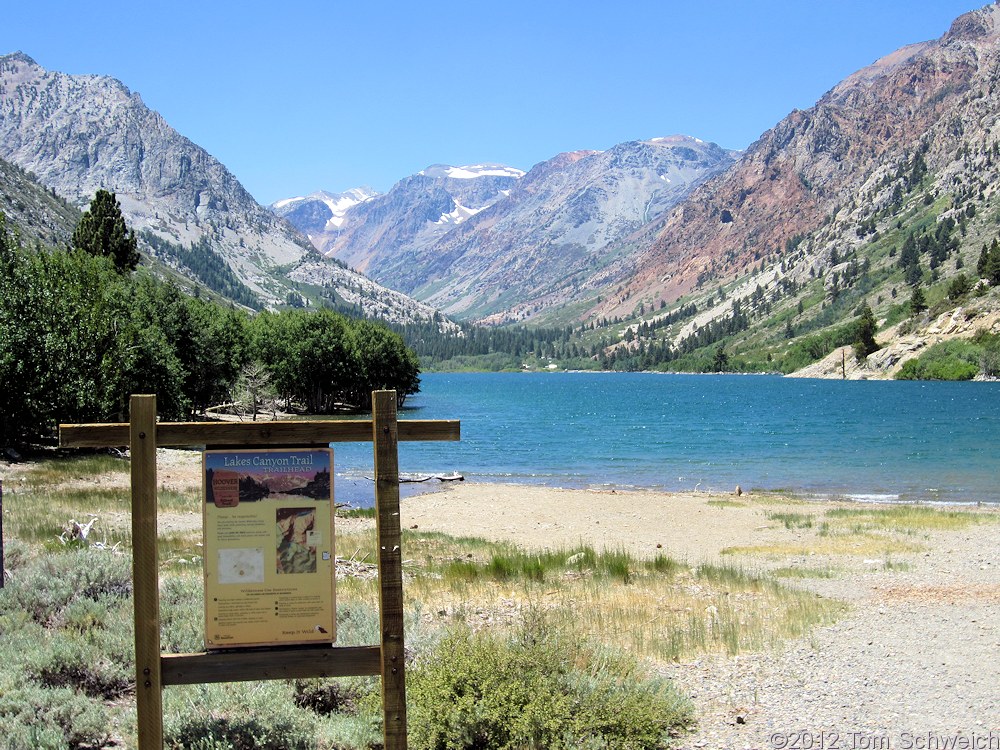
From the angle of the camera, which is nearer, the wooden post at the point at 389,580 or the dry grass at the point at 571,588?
the wooden post at the point at 389,580

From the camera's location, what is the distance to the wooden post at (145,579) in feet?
20.7

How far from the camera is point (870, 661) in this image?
35.8 feet

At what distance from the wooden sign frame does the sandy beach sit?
365cm

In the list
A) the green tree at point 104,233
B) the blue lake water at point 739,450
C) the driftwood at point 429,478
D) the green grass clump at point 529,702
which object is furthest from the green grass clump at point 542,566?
the green tree at point 104,233

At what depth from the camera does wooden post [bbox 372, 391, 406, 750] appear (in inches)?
258

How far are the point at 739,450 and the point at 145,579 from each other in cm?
6181

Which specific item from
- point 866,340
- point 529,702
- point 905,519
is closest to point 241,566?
point 529,702

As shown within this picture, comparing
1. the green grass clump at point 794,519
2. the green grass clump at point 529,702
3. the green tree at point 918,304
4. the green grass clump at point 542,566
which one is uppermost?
A: the green tree at point 918,304

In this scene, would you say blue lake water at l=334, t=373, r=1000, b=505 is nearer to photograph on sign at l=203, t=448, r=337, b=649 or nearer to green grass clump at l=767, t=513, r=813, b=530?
green grass clump at l=767, t=513, r=813, b=530

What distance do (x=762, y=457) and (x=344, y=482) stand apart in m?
30.8

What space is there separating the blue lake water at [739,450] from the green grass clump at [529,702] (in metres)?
28.9

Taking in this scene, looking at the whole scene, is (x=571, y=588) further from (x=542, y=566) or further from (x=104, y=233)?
(x=104, y=233)

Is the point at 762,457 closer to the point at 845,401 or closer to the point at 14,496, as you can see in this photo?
the point at 14,496

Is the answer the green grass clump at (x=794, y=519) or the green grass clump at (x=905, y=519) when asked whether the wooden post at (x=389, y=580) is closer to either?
the green grass clump at (x=905, y=519)
